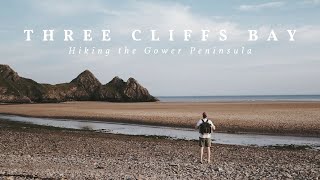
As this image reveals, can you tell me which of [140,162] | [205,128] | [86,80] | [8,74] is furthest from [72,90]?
[205,128]

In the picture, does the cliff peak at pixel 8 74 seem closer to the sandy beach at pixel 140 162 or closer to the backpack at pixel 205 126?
the sandy beach at pixel 140 162

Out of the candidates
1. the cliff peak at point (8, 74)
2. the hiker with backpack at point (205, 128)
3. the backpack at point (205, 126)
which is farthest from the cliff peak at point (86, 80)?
the backpack at point (205, 126)

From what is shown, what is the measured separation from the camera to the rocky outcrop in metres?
132

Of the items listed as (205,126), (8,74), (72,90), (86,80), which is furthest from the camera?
(86,80)

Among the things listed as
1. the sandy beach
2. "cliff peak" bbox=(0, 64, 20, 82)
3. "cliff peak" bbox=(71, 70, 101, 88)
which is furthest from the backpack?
"cliff peak" bbox=(71, 70, 101, 88)

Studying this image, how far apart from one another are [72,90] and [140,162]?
443ft

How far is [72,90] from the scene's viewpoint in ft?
495

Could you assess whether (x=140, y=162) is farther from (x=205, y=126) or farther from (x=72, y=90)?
(x=72, y=90)

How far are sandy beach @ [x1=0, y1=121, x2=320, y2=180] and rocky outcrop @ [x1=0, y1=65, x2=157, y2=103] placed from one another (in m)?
109

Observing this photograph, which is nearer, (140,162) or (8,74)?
(140,162)

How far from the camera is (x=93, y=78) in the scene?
156m

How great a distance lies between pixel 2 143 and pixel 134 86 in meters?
125

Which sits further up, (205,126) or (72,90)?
(72,90)

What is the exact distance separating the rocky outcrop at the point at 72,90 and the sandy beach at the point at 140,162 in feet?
357
